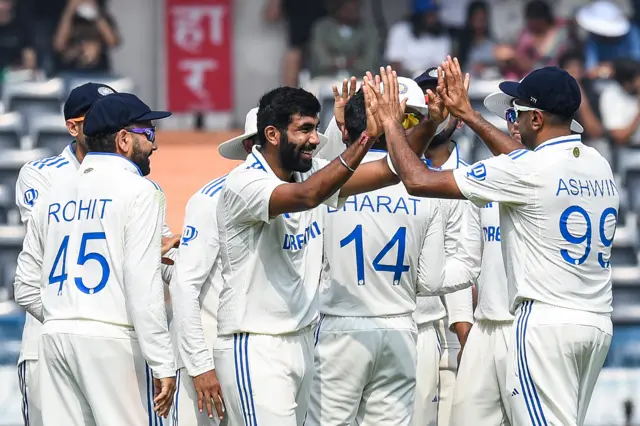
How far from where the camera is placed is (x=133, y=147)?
5.86m

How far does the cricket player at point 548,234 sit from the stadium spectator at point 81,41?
27.7ft

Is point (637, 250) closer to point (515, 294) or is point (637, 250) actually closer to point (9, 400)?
point (9, 400)

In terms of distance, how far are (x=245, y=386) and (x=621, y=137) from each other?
27.2 ft

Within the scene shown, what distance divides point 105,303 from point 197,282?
80 cm

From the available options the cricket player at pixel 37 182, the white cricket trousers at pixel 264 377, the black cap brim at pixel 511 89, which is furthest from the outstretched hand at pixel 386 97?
the cricket player at pixel 37 182

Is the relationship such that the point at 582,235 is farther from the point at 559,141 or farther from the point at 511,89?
the point at 511,89

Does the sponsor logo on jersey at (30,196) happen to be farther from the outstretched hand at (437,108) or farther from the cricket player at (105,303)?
the outstretched hand at (437,108)

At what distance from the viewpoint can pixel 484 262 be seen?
691cm

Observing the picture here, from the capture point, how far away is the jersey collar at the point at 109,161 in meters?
5.75

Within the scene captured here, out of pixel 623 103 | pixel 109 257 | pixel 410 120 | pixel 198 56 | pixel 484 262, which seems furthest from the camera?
pixel 198 56

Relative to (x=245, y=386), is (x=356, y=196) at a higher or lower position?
higher

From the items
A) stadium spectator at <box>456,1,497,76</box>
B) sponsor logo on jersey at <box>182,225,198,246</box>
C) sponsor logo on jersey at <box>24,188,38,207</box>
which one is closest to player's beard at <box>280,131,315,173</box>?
sponsor logo on jersey at <box>182,225,198,246</box>

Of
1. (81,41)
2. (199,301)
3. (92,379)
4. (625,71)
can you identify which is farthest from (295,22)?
(92,379)

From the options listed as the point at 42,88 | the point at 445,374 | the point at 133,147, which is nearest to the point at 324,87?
the point at 42,88
